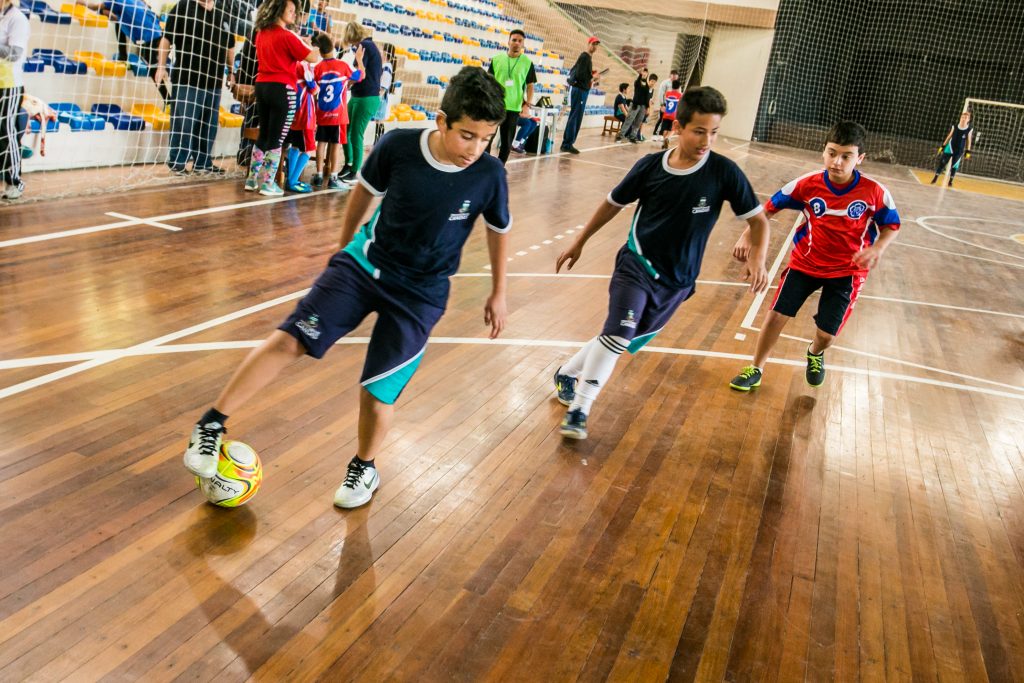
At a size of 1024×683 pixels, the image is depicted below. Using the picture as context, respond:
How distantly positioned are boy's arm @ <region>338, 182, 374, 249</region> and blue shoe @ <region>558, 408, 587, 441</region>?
151 cm

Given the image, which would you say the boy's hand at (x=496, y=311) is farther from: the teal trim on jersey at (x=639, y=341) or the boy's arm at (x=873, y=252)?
the boy's arm at (x=873, y=252)

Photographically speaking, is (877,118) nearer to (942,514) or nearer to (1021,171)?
(1021,171)

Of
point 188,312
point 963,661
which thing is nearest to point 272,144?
point 188,312

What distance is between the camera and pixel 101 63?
26.6ft

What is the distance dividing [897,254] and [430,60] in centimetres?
876

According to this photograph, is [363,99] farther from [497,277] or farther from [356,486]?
[356,486]

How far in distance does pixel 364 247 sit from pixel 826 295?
10.2 ft

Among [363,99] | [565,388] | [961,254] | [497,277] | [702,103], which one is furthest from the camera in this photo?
[961,254]

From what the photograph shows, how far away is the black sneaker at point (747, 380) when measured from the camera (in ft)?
15.8

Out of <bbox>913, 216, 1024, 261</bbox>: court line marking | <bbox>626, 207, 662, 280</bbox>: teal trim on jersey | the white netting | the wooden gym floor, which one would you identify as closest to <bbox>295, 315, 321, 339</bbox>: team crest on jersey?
the wooden gym floor

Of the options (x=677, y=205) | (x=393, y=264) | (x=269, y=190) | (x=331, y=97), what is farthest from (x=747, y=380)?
(x=331, y=97)

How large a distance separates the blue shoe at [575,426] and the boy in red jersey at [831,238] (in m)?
1.27

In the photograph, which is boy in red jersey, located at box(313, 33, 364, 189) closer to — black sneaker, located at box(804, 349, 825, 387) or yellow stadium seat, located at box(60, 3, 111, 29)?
yellow stadium seat, located at box(60, 3, 111, 29)

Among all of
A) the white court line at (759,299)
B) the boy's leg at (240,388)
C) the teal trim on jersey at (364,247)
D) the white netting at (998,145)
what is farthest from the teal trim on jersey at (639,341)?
the white netting at (998,145)
